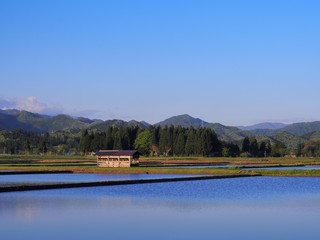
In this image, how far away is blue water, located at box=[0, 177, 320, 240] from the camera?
1911 cm

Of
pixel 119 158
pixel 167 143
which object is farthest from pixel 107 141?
pixel 119 158

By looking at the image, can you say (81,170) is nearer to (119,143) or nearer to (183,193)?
(183,193)

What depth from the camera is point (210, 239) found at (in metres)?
18.1

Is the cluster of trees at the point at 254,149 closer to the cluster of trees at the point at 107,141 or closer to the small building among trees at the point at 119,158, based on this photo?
the cluster of trees at the point at 107,141

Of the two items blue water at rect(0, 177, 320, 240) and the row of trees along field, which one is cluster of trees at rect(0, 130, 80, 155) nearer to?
the row of trees along field

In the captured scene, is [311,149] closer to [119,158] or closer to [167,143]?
[167,143]

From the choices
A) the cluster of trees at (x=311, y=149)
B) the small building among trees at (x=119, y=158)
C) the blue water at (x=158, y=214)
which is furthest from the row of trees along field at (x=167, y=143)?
the blue water at (x=158, y=214)

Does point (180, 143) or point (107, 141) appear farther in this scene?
point (180, 143)

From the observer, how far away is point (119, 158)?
71.6 meters

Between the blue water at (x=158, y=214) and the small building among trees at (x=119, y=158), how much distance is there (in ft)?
110

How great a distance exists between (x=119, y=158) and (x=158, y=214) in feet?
157

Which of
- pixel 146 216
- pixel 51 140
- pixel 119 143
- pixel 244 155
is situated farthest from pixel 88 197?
pixel 51 140

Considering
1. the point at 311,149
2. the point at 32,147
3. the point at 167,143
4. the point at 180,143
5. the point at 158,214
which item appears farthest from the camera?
the point at 32,147

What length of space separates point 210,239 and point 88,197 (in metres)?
13.6
